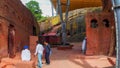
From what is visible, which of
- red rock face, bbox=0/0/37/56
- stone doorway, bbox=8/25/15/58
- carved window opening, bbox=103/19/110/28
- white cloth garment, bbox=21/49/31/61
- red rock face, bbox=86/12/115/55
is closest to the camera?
→ white cloth garment, bbox=21/49/31/61

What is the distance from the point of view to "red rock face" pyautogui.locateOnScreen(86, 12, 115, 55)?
2159 centimetres

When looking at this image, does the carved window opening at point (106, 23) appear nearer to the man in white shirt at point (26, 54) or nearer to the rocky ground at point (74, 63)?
the rocky ground at point (74, 63)

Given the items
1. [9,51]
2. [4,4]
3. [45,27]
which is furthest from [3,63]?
[45,27]

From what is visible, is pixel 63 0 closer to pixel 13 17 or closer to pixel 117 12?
pixel 13 17

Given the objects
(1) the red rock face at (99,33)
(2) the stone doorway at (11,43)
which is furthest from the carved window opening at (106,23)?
(2) the stone doorway at (11,43)

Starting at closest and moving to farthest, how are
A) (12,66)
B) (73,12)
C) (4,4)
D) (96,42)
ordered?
(12,66), (4,4), (96,42), (73,12)

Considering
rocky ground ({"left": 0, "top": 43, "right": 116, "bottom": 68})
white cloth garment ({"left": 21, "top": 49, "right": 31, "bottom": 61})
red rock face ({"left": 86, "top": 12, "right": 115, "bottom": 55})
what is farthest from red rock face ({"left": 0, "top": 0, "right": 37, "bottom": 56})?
red rock face ({"left": 86, "top": 12, "right": 115, "bottom": 55})

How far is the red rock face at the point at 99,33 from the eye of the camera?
70.8ft

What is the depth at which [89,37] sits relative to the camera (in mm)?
21812

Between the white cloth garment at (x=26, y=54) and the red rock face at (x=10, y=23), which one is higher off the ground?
the red rock face at (x=10, y=23)

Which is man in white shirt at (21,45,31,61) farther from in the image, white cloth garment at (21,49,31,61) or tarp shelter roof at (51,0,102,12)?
tarp shelter roof at (51,0,102,12)

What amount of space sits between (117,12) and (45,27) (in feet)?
133

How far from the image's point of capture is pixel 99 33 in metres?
21.7

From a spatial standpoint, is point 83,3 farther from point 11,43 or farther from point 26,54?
point 26,54
